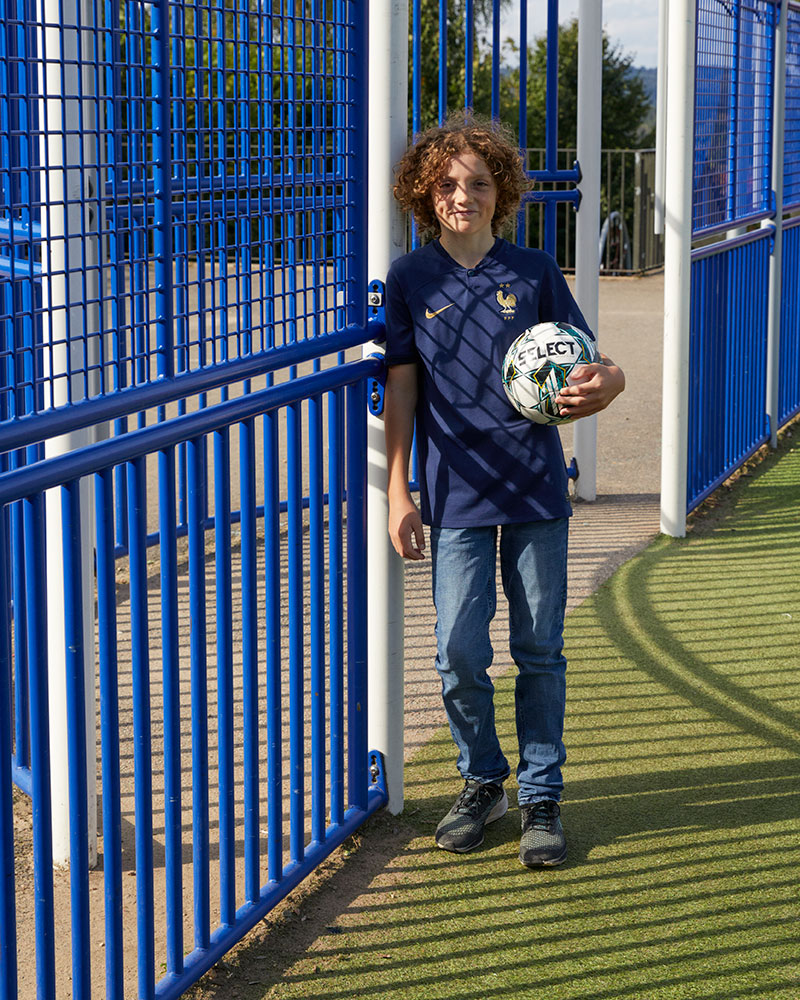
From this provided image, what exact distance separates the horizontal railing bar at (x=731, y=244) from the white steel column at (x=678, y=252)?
20 cm

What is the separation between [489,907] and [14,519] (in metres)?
1.55

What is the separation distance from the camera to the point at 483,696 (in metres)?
3.57

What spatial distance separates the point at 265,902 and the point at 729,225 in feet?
16.6

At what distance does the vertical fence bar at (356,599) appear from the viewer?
3.51 meters

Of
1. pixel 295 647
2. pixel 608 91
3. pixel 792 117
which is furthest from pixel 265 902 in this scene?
pixel 608 91

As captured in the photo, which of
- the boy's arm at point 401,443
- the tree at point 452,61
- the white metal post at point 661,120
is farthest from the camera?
the tree at point 452,61

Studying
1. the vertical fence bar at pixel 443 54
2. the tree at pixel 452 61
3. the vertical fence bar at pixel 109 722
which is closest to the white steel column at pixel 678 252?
the vertical fence bar at pixel 443 54

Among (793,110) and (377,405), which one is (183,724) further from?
(793,110)

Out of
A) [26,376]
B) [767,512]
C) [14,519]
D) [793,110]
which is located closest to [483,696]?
[14,519]

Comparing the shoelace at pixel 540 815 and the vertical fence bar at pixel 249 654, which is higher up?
the vertical fence bar at pixel 249 654

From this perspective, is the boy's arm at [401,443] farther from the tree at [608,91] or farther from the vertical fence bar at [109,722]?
the tree at [608,91]

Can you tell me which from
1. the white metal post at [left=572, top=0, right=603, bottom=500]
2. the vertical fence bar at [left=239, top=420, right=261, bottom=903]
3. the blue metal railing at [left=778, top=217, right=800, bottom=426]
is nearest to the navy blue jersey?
the vertical fence bar at [left=239, top=420, right=261, bottom=903]

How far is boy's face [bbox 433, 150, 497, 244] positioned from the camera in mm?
3387

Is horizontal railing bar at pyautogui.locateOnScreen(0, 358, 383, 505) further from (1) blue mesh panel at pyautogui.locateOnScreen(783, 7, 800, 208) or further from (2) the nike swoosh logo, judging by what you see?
(1) blue mesh panel at pyautogui.locateOnScreen(783, 7, 800, 208)
